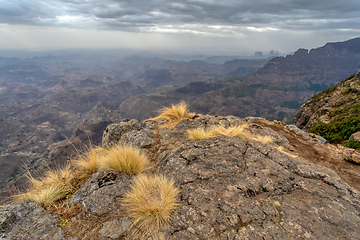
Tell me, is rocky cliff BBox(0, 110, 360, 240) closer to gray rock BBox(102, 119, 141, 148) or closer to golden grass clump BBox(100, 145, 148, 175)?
golden grass clump BBox(100, 145, 148, 175)

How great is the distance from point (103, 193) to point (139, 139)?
3.10 metres

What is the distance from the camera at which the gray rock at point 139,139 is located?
6.89m

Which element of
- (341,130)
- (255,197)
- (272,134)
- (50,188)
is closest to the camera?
(255,197)

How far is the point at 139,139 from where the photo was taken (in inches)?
279

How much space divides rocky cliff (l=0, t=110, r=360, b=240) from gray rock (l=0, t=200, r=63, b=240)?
2 centimetres

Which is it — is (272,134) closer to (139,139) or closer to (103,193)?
(139,139)

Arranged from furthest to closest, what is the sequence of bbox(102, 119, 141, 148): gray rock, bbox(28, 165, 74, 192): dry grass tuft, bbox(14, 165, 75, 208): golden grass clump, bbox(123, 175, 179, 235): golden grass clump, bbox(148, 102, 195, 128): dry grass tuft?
1. bbox(148, 102, 195, 128): dry grass tuft
2. bbox(102, 119, 141, 148): gray rock
3. bbox(28, 165, 74, 192): dry grass tuft
4. bbox(14, 165, 75, 208): golden grass clump
5. bbox(123, 175, 179, 235): golden grass clump

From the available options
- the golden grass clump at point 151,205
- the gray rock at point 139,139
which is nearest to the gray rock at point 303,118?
the gray rock at point 139,139

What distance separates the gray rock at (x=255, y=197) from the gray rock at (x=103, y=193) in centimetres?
125

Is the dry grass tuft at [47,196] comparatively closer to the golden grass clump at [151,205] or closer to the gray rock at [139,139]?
the golden grass clump at [151,205]

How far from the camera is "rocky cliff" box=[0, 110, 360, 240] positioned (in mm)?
3168

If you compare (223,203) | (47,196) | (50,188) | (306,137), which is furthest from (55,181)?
(306,137)

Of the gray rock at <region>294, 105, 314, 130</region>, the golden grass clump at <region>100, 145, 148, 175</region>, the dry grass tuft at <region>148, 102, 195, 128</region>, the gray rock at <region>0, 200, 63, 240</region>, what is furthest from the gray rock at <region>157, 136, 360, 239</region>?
the gray rock at <region>294, 105, 314, 130</region>

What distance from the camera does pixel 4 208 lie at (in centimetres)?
338
